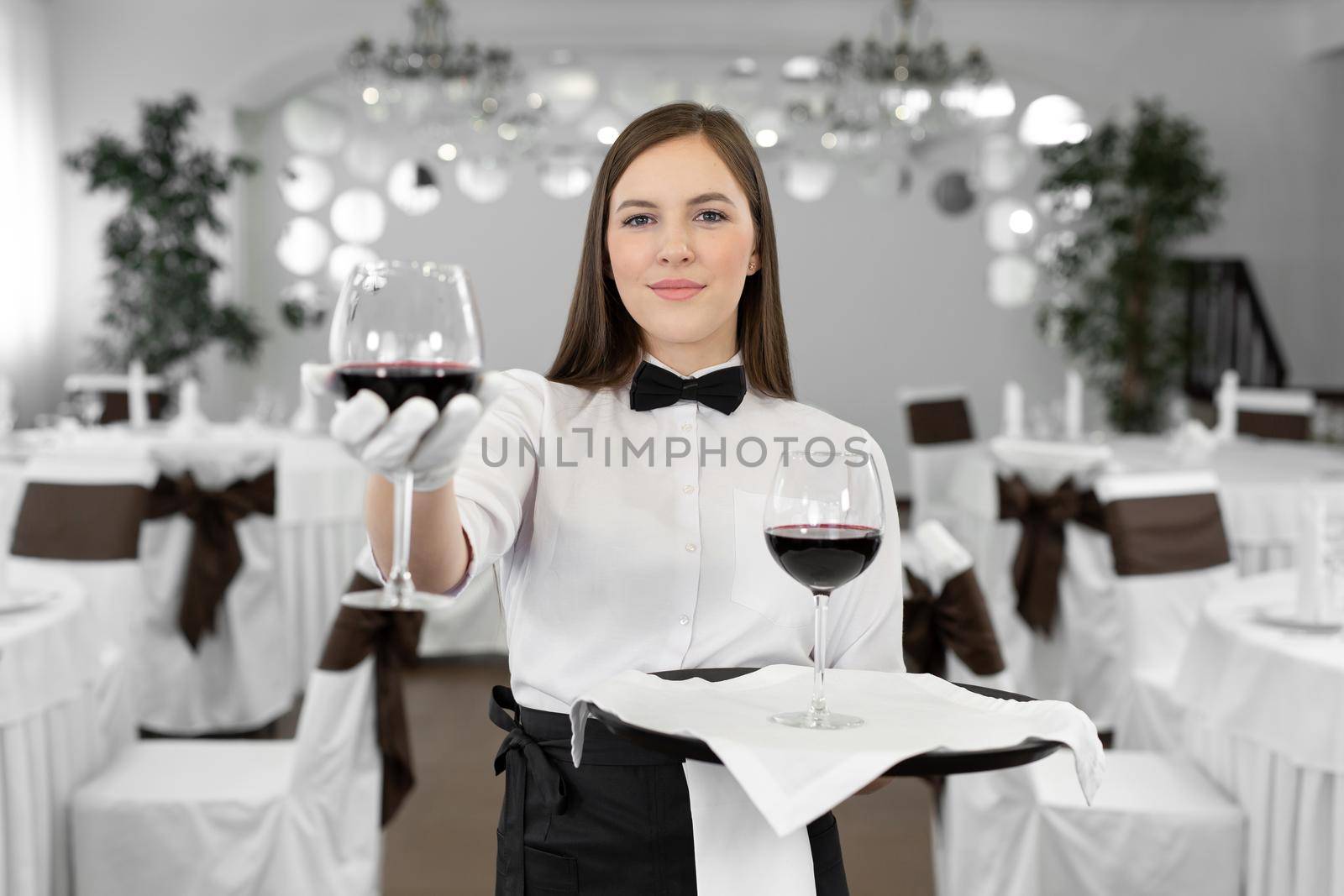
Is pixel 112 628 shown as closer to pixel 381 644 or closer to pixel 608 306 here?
pixel 381 644

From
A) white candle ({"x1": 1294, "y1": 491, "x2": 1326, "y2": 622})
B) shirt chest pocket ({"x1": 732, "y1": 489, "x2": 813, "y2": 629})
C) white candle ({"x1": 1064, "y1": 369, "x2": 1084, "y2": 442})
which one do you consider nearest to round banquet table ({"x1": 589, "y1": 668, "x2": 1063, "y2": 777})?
shirt chest pocket ({"x1": 732, "y1": 489, "x2": 813, "y2": 629})

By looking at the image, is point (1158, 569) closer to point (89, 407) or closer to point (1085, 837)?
point (1085, 837)

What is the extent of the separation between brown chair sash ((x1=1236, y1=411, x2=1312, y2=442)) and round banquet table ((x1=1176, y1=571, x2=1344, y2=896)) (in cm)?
418

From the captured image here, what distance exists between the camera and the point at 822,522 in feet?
3.82

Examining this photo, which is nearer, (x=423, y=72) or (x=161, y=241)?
(x=423, y=72)

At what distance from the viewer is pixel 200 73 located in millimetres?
9414

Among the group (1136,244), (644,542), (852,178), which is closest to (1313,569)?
(644,542)

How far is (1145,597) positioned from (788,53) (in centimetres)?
745

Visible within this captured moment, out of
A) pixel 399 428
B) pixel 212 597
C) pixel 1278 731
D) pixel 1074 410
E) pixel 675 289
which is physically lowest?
pixel 212 597

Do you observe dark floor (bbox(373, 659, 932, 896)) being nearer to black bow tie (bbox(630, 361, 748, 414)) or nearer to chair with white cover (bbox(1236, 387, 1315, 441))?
black bow tie (bbox(630, 361, 748, 414))

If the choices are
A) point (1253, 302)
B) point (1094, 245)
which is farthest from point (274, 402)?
point (1253, 302)

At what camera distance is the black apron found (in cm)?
137

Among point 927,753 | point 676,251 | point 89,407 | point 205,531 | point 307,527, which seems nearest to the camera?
point 927,753

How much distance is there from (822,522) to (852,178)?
30.4ft
